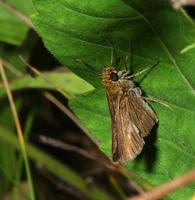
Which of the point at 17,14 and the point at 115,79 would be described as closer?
the point at 115,79

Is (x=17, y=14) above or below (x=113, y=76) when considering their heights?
below

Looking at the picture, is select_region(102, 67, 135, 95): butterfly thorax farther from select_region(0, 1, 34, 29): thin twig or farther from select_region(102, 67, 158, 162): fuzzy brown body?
select_region(0, 1, 34, 29): thin twig

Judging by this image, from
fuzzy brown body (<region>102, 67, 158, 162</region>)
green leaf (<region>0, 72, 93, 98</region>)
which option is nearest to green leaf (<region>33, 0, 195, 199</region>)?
fuzzy brown body (<region>102, 67, 158, 162</region>)

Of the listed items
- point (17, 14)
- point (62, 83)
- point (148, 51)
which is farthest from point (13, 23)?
point (148, 51)

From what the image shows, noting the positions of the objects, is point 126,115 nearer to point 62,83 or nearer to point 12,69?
point 62,83

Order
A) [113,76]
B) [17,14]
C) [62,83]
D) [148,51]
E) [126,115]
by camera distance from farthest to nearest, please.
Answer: [17,14]
[62,83]
[126,115]
[113,76]
[148,51]

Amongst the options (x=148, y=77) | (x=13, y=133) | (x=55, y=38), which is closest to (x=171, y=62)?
(x=148, y=77)
